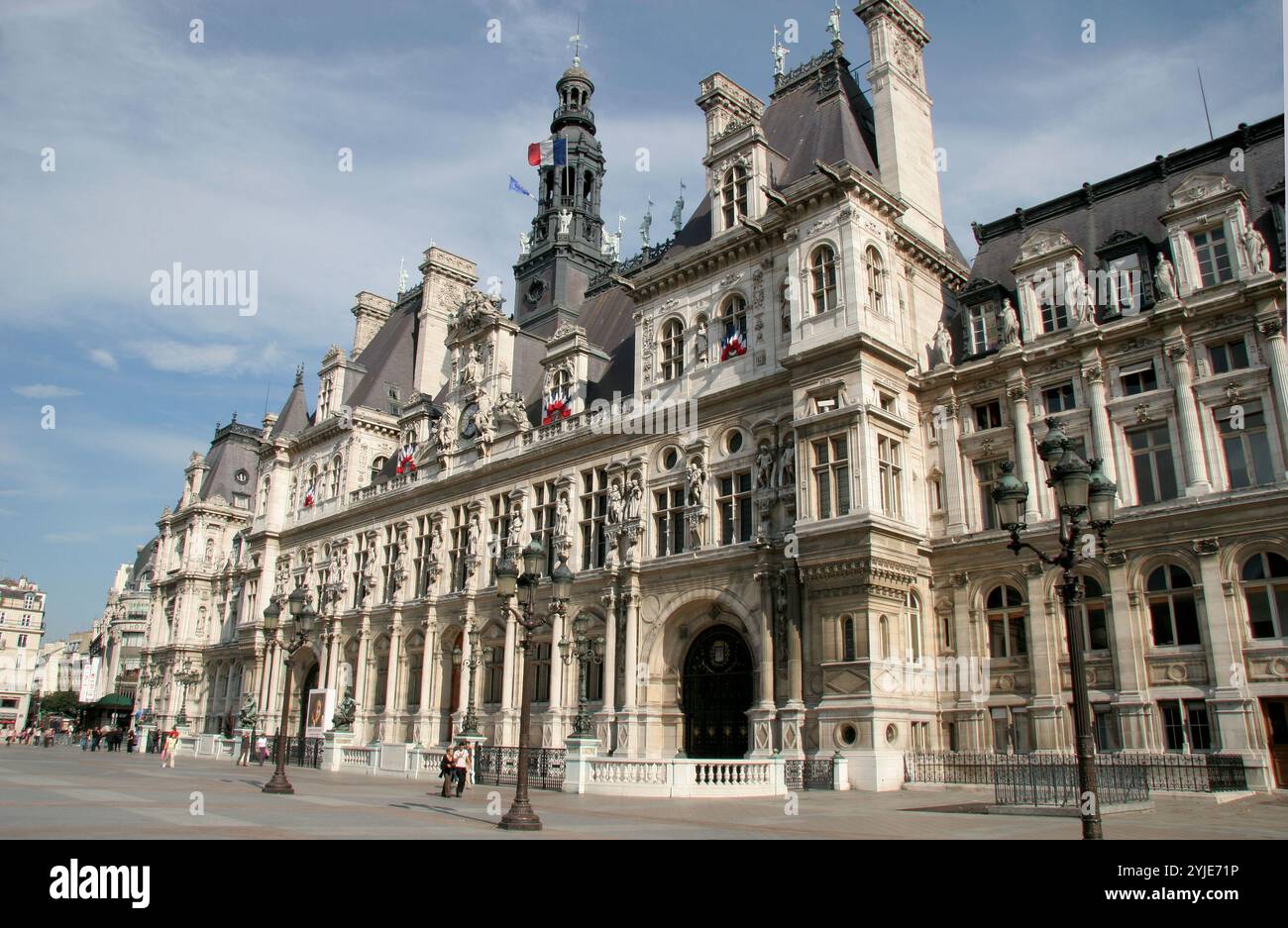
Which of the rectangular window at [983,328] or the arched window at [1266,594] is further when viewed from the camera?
the rectangular window at [983,328]

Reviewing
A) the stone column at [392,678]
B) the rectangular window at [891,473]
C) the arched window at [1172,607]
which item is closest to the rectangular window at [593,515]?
the rectangular window at [891,473]

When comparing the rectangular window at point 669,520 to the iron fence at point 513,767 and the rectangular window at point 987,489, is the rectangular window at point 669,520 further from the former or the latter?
the rectangular window at point 987,489

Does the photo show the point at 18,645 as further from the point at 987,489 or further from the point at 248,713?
the point at 987,489

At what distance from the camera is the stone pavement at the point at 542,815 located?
1348 centimetres

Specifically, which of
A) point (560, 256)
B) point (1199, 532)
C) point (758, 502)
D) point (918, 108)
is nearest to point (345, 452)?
point (560, 256)

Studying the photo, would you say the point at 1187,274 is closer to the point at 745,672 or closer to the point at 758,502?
the point at 758,502

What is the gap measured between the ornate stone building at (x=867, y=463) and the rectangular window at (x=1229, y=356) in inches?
3.7

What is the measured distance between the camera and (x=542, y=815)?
18.0 m

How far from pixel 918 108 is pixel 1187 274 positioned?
521 inches

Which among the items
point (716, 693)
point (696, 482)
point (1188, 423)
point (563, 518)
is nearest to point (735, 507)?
point (696, 482)

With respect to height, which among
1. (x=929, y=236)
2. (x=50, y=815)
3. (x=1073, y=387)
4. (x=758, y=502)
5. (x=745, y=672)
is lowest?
(x=50, y=815)

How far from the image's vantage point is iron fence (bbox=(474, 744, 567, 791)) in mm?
26878

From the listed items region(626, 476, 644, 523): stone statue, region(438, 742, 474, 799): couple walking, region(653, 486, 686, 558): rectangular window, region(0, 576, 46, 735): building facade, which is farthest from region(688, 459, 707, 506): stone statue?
region(0, 576, 46, 735): building facade

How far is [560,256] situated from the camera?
2034 inches
